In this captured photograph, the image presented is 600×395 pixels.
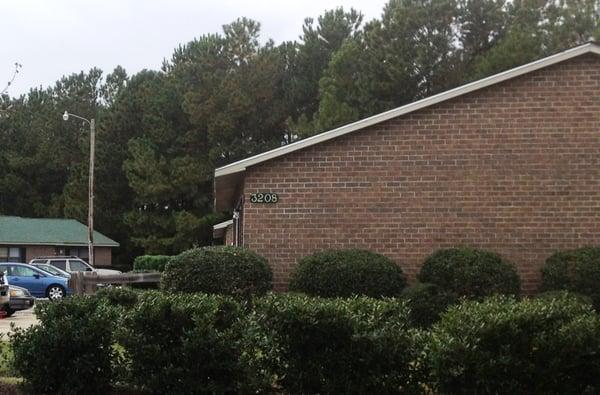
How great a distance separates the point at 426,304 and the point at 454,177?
3334 millimetres

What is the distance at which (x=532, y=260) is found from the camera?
15852mm

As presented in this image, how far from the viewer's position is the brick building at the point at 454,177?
15883 mm

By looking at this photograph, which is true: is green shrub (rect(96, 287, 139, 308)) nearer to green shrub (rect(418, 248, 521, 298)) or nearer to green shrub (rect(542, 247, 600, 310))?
green shrub (rect(418, 248, 521, 298))

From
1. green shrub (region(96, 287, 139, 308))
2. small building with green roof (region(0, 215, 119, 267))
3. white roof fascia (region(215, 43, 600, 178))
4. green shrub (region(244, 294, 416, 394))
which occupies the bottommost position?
green shrub (region(244, 294, 416, 394))

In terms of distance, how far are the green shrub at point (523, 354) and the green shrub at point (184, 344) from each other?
2169 millimetres

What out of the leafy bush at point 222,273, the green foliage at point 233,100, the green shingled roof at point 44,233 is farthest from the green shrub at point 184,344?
the green shingled roof at point 44,233

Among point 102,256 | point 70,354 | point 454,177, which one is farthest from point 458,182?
point 102,256

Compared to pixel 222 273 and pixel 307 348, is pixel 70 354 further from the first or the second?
pixel 222 273

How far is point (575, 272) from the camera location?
14.7 metres

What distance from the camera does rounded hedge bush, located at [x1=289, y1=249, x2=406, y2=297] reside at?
1468cm

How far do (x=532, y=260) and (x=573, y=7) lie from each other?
30266 mm

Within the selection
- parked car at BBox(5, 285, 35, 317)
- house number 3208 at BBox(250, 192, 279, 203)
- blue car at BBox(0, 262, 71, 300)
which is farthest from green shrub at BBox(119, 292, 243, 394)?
blue car at BBox(0, 262, 71, 300)

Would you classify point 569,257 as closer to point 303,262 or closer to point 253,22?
point 303,262

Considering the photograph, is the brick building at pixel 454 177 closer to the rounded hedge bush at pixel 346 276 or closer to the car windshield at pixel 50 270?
the rounded hedge bush at pixel 346 276
